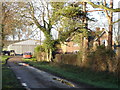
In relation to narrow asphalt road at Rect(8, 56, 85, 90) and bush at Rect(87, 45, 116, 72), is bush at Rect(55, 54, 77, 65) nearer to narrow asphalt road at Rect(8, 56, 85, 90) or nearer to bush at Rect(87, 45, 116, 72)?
bush at Rect(87, 45, 116, 72)

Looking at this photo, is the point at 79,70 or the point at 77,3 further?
the point at 77,3

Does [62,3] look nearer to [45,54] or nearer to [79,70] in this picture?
[79,70]

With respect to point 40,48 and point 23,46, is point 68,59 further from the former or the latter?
point 23,46

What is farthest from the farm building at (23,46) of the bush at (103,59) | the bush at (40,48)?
the bush at (103,59)

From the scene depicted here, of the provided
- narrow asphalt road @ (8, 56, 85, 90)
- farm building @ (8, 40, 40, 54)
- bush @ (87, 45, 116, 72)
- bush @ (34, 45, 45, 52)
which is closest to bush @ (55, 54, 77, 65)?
bush @ (87, 45, 116, 72)

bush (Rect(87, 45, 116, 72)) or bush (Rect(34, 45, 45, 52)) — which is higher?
bush (Rect(34, 45, 45, 52))

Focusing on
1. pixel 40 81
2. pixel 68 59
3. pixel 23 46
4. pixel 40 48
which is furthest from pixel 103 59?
pixel 23 46

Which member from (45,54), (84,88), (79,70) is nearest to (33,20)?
(45,54)

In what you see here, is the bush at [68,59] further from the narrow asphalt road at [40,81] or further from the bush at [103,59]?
the narrow asphalt road at [40,81]

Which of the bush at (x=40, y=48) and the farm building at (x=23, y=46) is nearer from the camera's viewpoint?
the bush at (x=40, y=48)

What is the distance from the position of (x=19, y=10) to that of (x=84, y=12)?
37.3 ft

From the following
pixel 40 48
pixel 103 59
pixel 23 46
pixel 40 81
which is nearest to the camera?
pixel 40 81

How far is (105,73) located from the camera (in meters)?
16.2

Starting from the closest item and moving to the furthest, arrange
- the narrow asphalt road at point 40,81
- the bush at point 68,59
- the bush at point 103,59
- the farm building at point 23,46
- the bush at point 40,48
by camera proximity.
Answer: the narrow asphalt road at point 40,81 < the bush at point 103,59 < the bush at point 68,59 < the bush at point 40,48 < the farm building at point 23,46
